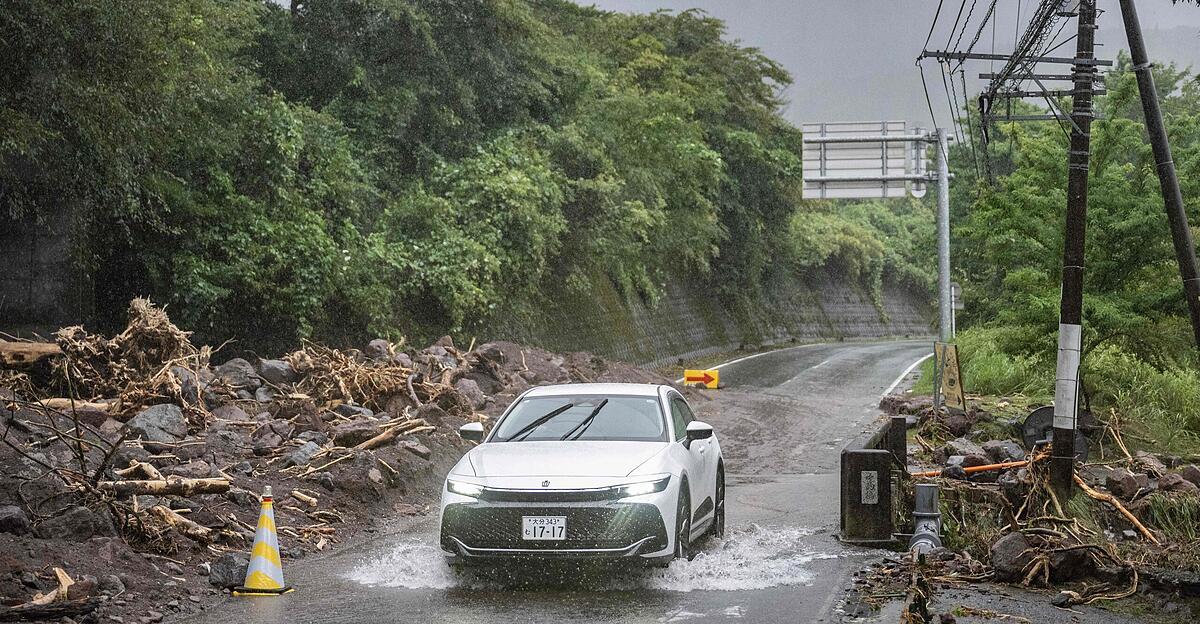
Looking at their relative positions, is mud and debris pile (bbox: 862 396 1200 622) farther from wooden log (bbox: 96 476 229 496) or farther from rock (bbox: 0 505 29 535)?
rock (bbox: 0 505 29 535)

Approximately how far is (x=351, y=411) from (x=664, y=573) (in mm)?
9817

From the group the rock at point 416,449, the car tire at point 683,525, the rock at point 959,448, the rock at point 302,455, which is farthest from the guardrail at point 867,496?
the rock at point 416,449

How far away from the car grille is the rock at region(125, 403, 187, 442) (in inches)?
247

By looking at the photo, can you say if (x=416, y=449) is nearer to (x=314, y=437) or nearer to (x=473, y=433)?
(x=314, y=437)

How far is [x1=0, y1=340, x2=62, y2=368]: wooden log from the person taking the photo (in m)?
17.1

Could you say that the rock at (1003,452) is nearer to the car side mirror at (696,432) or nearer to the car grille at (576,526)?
the car side mirror at (696,432)

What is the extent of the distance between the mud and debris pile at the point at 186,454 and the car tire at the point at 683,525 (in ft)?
11.7

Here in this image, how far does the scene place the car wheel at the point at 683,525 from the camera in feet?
32.5

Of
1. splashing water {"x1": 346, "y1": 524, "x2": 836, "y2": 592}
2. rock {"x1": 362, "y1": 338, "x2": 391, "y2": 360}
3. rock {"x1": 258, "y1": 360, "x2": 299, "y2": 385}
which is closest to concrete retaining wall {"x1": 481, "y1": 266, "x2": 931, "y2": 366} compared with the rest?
A: rock {"x1": 362, "y1": 338, "x2": 391, "y2": 360}

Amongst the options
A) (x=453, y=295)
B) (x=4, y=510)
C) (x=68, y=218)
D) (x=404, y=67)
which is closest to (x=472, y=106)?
(x=404, y=67)

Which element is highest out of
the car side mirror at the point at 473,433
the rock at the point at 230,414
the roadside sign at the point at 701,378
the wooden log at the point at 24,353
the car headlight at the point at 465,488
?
the wooden log at the point at 24,353

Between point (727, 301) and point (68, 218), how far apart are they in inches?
1548

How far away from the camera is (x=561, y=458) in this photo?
1004cm

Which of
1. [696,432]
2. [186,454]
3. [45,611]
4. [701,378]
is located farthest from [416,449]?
[701,378]
